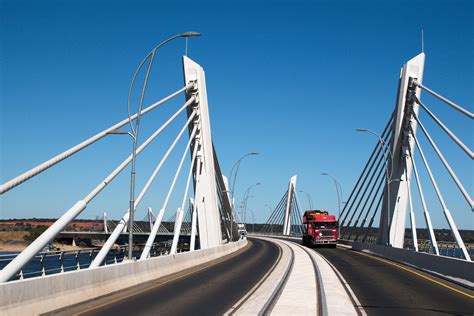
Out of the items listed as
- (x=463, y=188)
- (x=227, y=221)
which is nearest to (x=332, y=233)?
(x=227, y=221)

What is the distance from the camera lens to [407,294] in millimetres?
17281

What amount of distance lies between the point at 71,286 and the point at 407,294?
8.99 meters

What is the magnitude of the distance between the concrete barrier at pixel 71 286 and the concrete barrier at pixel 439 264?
10283 mm

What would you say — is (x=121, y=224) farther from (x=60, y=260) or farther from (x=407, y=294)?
(x=407, y=294)

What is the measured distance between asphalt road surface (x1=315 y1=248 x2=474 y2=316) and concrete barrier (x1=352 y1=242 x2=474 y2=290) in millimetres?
518

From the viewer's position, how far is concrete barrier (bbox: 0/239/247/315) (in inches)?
447

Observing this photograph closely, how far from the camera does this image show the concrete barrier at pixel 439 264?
20.6 meters

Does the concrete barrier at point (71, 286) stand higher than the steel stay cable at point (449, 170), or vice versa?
the steel stay cable at point (449, 170)

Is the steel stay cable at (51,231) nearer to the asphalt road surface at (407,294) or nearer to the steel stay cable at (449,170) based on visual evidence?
the asphalt road surface at (407,294)

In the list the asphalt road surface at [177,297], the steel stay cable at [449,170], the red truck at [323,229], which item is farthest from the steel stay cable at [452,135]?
the red truck at [323,229]

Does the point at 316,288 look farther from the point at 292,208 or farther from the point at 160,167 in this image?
the point at 292,208

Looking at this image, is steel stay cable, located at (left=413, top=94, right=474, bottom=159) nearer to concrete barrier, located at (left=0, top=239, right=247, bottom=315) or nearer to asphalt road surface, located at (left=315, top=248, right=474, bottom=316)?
asphalt road surface, located at (left=315, top=248, right=474, bottom=316)

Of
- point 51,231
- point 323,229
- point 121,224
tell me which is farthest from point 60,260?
point 323,229

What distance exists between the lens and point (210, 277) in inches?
912
